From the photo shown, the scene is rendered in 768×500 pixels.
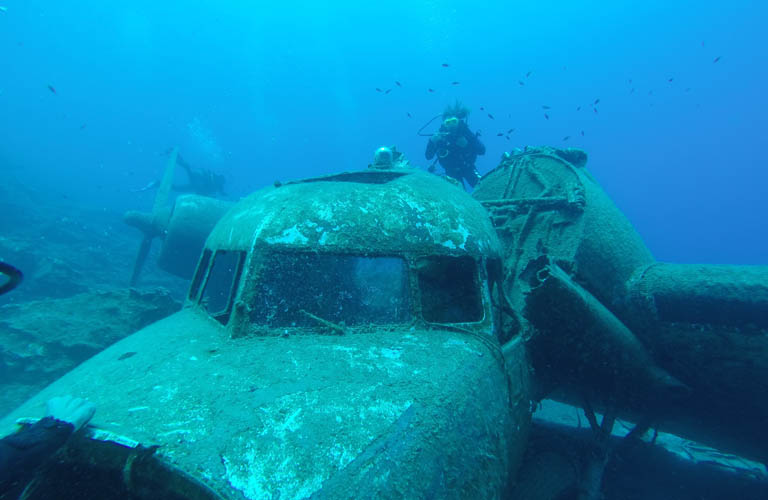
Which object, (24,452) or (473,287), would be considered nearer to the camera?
A: (24,452)

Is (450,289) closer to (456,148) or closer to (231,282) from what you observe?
(231,282)

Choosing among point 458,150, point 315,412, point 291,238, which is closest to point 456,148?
point 458,150

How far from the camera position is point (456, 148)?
1147 centimetres

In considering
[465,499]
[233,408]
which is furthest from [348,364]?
[465,499]

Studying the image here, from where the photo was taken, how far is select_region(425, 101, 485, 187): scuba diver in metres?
11.4

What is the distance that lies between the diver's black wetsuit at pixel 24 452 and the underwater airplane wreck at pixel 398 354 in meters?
0.09

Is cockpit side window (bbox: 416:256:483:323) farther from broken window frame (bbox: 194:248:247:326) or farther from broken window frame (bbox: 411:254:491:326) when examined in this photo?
broken window frame (bbox: 194:248:247:326)

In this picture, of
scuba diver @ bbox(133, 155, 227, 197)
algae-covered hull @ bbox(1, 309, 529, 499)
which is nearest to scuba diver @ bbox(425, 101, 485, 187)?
algae-covered hull @ bbox(1, 309, 529, 499)

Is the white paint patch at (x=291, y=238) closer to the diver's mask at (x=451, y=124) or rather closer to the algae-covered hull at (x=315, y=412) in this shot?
the algae-covered hull at (x=315, y=412)

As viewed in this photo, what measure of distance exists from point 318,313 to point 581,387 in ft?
11.3

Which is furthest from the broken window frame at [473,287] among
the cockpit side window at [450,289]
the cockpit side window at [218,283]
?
the cockpit side window at [218,283]

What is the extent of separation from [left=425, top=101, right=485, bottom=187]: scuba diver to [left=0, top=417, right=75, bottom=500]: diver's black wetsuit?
10.8 meters

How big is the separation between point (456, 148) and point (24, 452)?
442 inches

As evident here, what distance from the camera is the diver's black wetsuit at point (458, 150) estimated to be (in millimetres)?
11398
